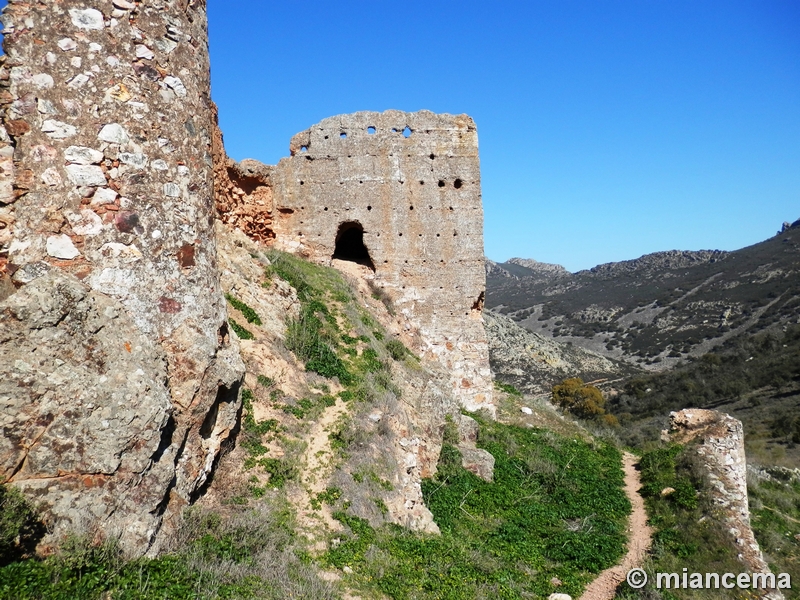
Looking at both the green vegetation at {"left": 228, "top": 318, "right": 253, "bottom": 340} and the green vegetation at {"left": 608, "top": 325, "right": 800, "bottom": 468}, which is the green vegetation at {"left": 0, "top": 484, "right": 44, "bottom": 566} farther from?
the green vegetation at {"left": 608, "top": 325, "right": 800, "bottom": 468}

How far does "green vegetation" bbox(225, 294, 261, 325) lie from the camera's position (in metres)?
7.84

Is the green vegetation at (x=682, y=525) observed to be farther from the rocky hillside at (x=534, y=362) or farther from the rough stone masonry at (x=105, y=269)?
the rocky hillside at (x=534, y=362)

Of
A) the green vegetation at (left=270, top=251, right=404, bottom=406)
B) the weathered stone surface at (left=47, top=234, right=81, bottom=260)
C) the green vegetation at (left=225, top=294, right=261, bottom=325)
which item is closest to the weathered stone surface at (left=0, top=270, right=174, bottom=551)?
the weathered stone surface at (left=47, top=234, right=81, bottom=260)

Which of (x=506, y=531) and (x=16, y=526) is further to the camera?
(x=506, y=531)

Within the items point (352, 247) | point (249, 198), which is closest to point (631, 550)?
point (352, 247)

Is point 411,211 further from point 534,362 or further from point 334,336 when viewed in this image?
point 534,362

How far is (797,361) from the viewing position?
1105 inches

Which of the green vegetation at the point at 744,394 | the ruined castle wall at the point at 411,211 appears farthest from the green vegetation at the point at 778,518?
the ruined castle wall at the point at 411,211

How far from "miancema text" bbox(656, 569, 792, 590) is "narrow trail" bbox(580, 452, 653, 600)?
465mm


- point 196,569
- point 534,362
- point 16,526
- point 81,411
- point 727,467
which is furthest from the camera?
point 534,362

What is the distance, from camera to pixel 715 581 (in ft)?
23.9

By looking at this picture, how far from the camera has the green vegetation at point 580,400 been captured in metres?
26.1

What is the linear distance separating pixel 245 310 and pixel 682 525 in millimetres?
7631

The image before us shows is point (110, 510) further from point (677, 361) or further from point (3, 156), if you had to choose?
point (677, 361)
